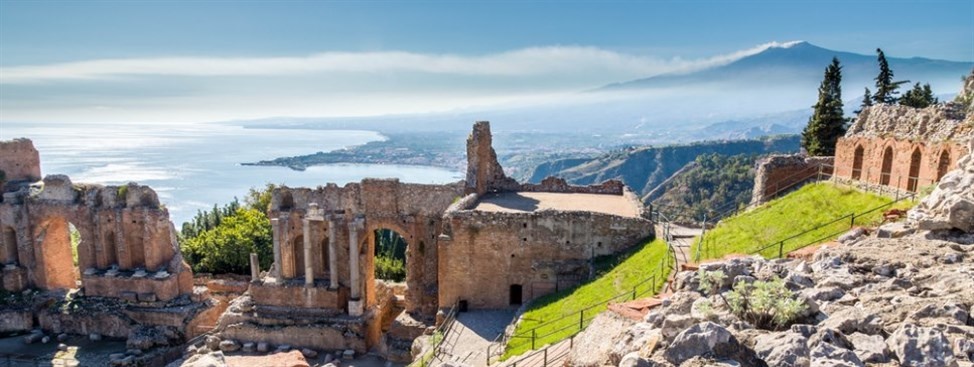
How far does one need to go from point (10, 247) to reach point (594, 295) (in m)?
30.2

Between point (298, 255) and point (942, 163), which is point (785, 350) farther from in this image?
point (298, 255)

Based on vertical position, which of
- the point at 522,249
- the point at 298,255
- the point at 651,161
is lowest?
the point at 651,161

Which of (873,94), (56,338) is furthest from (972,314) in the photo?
(873,94)

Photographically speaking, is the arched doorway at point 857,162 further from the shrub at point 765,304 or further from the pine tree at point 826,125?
the pine tree at point 826,125

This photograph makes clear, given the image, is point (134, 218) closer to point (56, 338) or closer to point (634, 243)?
point (56, 338)

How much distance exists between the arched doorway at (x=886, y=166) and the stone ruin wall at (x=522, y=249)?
722cm

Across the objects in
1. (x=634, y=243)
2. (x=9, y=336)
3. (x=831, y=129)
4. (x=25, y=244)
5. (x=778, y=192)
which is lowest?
(x=9, y=336)

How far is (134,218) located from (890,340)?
30764 millimetres

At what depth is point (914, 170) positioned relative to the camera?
16.9m

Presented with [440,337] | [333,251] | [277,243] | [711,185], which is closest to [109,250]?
[277,243]

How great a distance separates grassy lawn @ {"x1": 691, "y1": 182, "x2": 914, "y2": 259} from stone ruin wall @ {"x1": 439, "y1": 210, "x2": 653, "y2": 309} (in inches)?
121

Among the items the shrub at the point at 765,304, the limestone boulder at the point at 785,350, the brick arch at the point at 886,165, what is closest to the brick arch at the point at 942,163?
the brick arch at the point at 886,165

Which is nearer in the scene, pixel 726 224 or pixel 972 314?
pixel 972 314

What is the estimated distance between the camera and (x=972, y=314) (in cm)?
688
